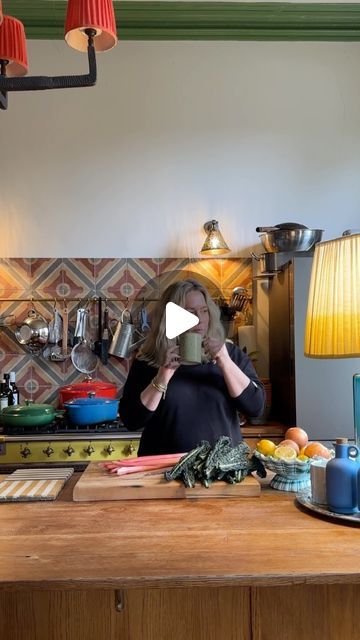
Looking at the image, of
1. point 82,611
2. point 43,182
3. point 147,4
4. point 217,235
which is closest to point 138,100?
point 147,4

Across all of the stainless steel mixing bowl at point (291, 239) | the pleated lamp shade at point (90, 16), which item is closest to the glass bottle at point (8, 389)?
the stainless steel mixing bowl at point (291, 239)

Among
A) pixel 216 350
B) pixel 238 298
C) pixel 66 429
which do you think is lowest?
pixel 66 429

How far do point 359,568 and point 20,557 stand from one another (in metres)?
0.76

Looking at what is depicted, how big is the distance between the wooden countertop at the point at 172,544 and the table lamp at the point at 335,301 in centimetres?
47

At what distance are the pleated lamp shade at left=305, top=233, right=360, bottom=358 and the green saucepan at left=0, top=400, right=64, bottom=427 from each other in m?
2.11

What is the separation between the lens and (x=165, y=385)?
217 cm

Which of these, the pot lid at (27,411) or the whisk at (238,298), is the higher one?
the whisk at (238,298)

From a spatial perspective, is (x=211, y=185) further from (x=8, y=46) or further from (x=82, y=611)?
(x=82, y=611)

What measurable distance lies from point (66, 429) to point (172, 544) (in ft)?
6.85

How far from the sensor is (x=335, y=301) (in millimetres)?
1593

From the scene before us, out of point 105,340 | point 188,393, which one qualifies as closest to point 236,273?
point 105,340

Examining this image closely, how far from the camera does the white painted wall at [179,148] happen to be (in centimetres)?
410

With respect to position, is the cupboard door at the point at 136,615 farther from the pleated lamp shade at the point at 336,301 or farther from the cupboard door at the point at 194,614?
the pleated lamp shade at the point at 336,301

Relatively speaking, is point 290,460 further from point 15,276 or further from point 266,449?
point 15,276
